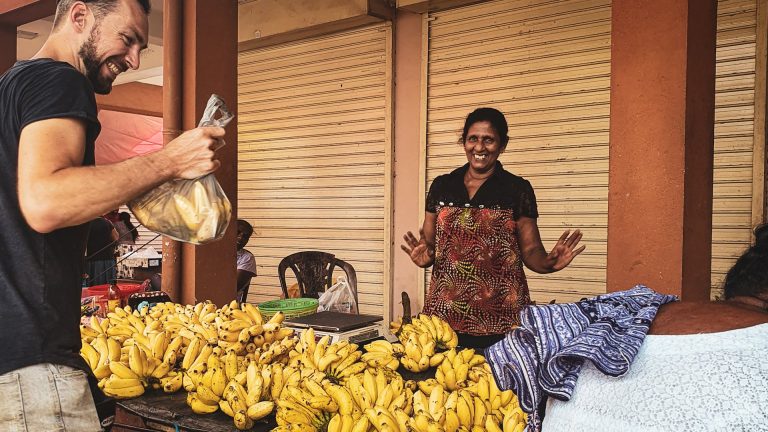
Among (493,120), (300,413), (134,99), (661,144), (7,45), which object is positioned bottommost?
(300,413)

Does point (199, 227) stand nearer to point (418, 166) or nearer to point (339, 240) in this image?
point (418, 166)

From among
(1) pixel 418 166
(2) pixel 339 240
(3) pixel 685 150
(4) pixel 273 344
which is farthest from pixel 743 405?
(2) pixel 339 240

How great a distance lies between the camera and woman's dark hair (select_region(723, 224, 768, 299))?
150cm

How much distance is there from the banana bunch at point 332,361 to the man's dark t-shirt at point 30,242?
113 cm

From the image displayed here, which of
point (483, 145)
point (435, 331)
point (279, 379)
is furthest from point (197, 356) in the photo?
point (483, 145)

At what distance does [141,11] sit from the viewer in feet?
7.05

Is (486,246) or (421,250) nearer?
(486,246)

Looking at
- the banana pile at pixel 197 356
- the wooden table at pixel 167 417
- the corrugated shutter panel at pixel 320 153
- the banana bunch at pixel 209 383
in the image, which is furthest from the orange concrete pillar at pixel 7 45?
the banana bunch at pixel 209 383

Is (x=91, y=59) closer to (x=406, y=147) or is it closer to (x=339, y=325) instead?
(x=339, y=325)

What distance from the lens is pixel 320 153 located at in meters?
7.78

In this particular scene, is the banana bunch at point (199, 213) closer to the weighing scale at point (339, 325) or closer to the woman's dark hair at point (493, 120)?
the weighing scale at point (339, 325)

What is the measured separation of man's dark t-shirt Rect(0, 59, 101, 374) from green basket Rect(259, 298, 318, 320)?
6.71 ft

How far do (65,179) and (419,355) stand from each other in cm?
190

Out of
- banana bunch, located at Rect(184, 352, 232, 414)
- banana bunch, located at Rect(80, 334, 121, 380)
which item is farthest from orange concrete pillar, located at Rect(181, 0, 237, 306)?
banana bunch, located at Rect(184, 352, 232, 414)
